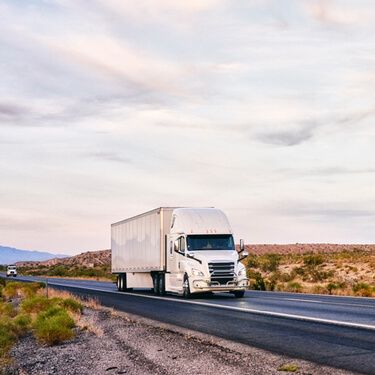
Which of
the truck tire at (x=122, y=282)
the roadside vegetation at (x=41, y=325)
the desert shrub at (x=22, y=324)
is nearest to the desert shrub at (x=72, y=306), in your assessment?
the roadside vegetation at (x=41, y=325)

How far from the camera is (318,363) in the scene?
10.2 meters

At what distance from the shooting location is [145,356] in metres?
11.7

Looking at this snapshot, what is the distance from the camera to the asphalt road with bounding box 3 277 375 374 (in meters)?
11.1

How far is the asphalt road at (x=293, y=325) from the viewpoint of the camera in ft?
36.3

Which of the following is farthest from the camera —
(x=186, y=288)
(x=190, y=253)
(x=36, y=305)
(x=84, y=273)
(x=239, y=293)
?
(x=84, y=273)

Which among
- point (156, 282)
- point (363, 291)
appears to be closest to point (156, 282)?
point (156, 282)

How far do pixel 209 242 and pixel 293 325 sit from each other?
12.5 metres

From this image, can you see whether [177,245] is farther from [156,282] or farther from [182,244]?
[156,282]

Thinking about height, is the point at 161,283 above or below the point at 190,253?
below

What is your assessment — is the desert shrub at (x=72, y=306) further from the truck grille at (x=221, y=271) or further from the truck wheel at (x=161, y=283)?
the truck wheel at (x=161, y=283)

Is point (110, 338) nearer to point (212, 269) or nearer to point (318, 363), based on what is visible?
point (318, 363)

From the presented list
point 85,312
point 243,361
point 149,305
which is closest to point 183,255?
point 149,305

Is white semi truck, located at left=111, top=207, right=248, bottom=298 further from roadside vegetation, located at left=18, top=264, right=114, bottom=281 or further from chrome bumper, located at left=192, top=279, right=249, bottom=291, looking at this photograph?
roadside vegetation, located at left=18, top=264, right=114, bottom=281

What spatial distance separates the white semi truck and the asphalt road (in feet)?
7.66
